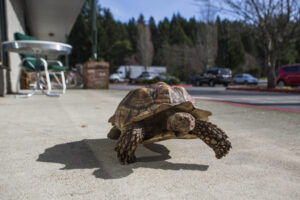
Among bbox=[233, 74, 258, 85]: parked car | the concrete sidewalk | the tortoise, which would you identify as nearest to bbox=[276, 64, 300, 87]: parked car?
bbox=[233, 74, 258, 85]: parked car

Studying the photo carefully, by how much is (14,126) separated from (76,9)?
11884 mm

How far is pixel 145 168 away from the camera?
1.41m

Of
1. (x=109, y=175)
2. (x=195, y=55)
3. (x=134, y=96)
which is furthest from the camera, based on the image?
(x=195, y=55)

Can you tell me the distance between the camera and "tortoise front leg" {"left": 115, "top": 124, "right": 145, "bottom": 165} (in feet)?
4.67

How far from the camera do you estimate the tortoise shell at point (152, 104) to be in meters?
1.54

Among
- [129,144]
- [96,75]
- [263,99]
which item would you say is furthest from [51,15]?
[129,144]

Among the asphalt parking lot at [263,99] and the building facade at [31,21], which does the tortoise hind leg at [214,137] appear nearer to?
the asphalt parking lot at [263,99]

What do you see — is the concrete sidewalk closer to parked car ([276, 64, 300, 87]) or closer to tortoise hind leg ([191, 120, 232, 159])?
tortoise hind leg ([191, 120, 232, 159])

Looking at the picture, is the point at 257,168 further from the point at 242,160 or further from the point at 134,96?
the point at 134,96

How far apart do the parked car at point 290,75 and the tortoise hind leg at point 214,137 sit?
14.8 meters

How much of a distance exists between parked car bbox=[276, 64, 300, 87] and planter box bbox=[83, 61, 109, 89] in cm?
1143

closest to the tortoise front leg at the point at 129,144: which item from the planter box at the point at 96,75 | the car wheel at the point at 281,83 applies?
the planter box at the point at 96,75

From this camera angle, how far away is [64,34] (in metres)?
19.1

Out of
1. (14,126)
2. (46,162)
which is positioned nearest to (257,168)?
(46,162)
